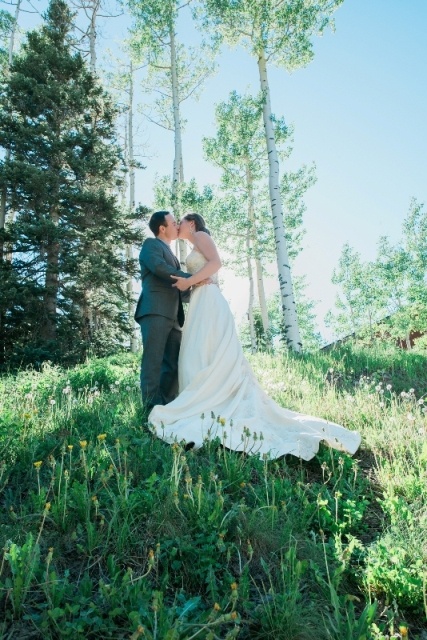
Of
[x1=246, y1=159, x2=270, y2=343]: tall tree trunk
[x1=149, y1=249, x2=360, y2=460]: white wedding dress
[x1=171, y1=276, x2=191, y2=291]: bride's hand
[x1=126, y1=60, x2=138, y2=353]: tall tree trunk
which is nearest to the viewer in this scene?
[x1=149, y1=249, x2=360, y2=460]: white wedding dress

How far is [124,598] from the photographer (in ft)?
6.66

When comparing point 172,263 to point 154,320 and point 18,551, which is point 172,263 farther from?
point 18,551

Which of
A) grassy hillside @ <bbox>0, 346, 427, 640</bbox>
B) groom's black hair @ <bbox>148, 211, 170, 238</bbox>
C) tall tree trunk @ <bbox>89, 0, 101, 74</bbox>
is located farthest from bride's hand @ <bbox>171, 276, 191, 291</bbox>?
tall tree trunk @ <bbox>89, 0, 101, 74</bbox>

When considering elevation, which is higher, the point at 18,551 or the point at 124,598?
the point at 18,551

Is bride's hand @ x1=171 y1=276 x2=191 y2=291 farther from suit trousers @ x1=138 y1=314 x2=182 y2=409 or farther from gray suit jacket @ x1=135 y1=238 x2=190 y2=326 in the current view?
suit trousers @ x1=138 y1=314 x2=182 y2=409

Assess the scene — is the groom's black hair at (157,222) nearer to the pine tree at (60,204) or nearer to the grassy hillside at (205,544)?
the grassy hillside at (205,544)

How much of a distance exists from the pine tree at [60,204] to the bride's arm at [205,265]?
8.98 m

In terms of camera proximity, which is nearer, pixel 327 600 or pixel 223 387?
pixel 327 600

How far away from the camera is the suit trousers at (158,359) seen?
5250 mm

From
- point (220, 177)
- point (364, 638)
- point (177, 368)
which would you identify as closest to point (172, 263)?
point (177, 368)

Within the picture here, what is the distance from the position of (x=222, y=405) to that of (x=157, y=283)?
1.67 m

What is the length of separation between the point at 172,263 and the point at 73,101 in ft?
44.7

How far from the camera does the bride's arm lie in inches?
207

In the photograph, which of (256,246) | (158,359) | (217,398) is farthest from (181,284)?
(256,246)
